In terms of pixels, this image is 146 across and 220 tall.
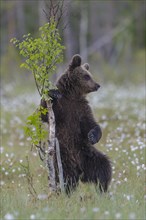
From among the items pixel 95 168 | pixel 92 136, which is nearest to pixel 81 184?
pixel 95 168

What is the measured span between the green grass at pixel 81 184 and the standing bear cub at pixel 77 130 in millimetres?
180

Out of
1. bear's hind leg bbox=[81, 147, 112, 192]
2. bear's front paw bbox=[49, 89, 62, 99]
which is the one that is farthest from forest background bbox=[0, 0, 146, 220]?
bear's front paw bbox=[49, 89, 62, 99]

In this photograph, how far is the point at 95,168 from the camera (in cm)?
705

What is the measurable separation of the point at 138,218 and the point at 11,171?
4302 mm

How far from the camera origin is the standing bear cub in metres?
6.84

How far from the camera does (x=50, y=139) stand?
21.5 ft

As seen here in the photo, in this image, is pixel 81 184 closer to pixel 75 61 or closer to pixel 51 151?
pixel 51 151

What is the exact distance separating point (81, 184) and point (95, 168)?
2.47 feet

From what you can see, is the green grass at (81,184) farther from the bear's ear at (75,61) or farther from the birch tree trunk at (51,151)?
the bear's ear at (75,61)

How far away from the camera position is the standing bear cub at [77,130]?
22.5 feet

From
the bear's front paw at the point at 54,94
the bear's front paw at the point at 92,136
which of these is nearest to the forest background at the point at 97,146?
the bear's front paw at the point at 92,136

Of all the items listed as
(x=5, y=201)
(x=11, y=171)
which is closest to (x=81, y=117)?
(x=5, y=201)

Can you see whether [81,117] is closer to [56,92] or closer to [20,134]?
[56,92]

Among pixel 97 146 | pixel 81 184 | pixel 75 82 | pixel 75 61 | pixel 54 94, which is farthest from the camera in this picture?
pixel 97 146
